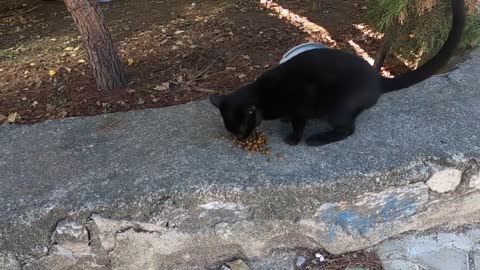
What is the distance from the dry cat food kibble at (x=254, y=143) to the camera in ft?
6.43

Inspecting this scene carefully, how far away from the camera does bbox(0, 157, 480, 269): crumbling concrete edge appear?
1776mm

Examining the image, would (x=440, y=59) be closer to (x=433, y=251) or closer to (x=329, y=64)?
(x=329, y=64)

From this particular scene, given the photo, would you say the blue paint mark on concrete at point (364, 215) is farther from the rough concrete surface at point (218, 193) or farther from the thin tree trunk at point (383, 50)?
the thin tree trunk at point (383, 50)

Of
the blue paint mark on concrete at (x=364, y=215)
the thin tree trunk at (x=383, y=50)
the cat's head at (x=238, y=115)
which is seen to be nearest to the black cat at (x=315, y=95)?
the cat's head at (x=238, y=115)

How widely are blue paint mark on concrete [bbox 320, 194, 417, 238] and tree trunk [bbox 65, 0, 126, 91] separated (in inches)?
55.9

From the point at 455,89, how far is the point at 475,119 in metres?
0.24

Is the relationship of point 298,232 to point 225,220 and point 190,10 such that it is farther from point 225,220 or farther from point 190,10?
point 190,10

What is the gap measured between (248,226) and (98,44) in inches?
52.2

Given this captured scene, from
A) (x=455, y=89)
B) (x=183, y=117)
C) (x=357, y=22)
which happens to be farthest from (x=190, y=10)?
(x=455, y=89)

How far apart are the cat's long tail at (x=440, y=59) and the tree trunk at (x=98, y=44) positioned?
4.60 feet

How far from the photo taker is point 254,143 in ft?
6.47

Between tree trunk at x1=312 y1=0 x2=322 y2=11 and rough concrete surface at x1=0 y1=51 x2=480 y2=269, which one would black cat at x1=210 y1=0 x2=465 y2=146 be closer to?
rough concrete surface at x1=0 y1=51 x2=480 y2=269

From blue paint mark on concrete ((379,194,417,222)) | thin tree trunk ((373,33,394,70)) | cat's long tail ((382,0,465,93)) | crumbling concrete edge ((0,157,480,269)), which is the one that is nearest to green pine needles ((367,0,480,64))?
thin tree trunk ((373,33,394,70))

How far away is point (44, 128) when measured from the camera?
2.22 meters
